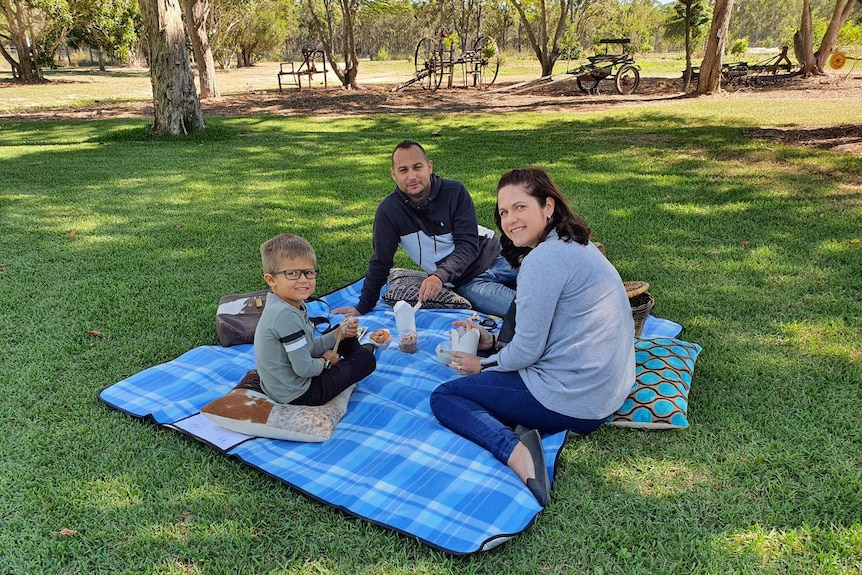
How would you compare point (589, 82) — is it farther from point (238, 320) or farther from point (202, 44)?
point (238, 320)

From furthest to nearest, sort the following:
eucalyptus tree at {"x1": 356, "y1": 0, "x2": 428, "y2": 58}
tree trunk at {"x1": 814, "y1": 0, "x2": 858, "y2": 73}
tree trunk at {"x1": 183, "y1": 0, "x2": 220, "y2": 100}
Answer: eucalyptus tree at {"x1": 356, "y1": 0, "x2": 428, "y2": 58} < tree trunk at {"x1": 814, "y1": 0, "x2": 858, "y2": 73} < tree trunk at {"x1": 183, "y1": 0, "x2": 220, "y2": 100}

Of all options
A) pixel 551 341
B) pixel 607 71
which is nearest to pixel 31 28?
pixel 607 71

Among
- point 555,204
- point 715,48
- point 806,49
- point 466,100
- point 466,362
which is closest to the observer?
point 555,204

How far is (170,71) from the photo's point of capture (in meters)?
10.9

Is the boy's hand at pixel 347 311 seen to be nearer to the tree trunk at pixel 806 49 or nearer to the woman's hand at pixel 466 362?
the woman's hand at pixel 466 362

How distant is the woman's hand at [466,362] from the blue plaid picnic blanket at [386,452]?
28cm

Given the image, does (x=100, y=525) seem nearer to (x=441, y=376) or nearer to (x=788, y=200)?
(x=441, y=376)

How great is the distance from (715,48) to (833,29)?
27.0ft

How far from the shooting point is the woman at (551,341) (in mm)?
2527

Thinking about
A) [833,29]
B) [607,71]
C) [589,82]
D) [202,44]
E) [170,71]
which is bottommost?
[170,71]

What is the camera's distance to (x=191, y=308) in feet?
14.7

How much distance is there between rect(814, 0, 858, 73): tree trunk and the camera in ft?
64.4

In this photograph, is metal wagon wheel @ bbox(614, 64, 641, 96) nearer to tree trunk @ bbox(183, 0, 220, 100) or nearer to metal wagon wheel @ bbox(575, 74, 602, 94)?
metal wagon wheel @ bbox(575, 74, 602, 94)

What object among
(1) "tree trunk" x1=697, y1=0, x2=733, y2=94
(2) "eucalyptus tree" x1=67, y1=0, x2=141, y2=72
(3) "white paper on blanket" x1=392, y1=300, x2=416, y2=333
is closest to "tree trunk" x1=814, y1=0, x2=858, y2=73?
(1) "tree trunk" x1=697, y1=0, x2=733, y2=94
